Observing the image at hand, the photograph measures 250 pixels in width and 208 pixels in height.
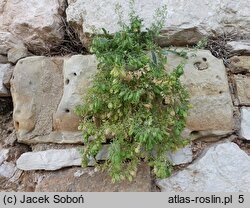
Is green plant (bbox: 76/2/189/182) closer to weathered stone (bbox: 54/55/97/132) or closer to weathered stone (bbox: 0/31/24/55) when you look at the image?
weathered stone (bbox: 54/55/97/132)

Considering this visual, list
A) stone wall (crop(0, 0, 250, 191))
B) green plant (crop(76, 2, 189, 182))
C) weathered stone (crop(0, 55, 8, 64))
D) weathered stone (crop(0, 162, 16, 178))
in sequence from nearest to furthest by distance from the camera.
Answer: green plant (crop(76, 2, 189, 182)) < stone wall (crop(0, 0, 250, 191)) < weathered stone (crop(0, 162, 16, 178)) < weathered stone (crop(0, 55, 8, 64))

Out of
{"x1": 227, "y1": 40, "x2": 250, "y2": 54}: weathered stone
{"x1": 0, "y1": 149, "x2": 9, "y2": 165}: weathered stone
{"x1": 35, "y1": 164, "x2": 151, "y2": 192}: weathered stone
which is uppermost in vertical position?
{"x1": 227, "y1": 40, "x2": 250, "y2": 54}: weathered stone

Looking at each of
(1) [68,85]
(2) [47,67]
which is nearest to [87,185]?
(1) [68,85]

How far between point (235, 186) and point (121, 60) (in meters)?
0.64

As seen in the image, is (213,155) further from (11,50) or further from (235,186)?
(11,50)

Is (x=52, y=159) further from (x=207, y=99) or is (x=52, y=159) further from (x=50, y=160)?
(x=207, y=99)

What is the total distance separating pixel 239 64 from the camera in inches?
54.7

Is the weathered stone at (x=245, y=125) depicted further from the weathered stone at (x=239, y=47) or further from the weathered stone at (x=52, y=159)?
the weathered stone at (x=52, y=159)

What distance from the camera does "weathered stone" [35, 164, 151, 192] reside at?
126 centimetres

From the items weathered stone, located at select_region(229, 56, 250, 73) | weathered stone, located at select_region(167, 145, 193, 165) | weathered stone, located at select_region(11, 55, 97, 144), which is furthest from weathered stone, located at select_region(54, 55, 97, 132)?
weathered stone, located at select_region(229, 56, 250, 73)

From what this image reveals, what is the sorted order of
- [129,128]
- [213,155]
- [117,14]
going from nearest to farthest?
[129,128] < [213,155] < [117,14]

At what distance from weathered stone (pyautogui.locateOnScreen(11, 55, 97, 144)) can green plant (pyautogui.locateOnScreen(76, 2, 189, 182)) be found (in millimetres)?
97

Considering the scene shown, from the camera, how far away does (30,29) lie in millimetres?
1486

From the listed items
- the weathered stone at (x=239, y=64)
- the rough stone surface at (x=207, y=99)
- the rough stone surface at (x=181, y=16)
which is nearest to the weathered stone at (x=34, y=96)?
the rough stone surface at (x=181, y=16)
